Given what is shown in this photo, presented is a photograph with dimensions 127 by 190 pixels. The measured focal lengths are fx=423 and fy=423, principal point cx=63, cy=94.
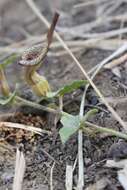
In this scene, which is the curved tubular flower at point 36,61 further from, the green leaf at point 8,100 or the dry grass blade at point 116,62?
the dry grass blade at point 116,62

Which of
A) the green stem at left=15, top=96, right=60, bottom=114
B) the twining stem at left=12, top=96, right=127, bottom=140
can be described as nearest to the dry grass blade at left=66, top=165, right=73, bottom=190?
the twining stem at left=12, top=96, right=127, bottom=140

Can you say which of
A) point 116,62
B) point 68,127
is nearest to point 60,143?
point 68,127

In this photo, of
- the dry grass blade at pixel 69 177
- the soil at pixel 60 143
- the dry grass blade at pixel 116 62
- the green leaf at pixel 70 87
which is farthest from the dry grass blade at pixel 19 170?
the dry grass blade at pixel 116 62

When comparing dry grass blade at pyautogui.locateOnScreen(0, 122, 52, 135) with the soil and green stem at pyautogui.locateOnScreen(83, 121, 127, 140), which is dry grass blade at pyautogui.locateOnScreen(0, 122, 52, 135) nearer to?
the soil

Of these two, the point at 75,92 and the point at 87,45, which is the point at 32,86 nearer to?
the point at 75,92

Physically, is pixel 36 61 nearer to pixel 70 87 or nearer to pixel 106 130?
pixel 70 87
